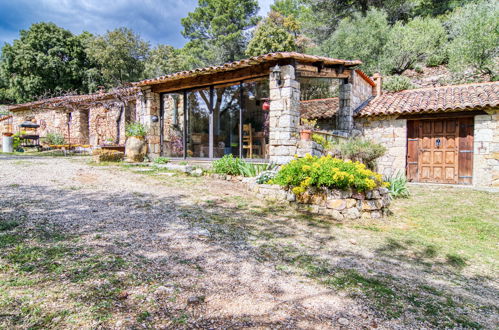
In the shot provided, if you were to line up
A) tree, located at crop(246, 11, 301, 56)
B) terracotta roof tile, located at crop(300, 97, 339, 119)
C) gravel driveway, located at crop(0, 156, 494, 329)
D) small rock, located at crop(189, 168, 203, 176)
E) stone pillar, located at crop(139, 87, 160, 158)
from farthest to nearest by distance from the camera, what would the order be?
tree, located at crop(246, 11, 301, 56)
terracotta roof tile, located at crop(300, 97, 339, 119)
stone pillar, located at crop(139, 87, 160, 158)
small rock, located at crop(189, 168, 203, 176)
gravel driveway, located at crop(0, 156, 494, 329)

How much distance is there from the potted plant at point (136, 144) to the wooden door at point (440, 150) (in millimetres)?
9065

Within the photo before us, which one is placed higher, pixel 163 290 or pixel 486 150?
pixel 486 150

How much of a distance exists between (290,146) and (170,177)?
3114 millimetres

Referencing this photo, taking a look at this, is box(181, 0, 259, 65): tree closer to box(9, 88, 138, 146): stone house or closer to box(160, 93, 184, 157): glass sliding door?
box(9, 88, 138, 146): stone house

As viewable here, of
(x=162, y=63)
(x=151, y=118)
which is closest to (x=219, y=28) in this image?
(x=162, y=63)

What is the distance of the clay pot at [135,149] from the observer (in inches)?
391

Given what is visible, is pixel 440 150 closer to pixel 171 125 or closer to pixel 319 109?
pixel 319 109

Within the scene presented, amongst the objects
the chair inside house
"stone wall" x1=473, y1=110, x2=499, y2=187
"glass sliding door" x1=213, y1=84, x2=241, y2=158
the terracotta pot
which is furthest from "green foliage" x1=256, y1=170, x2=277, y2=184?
"stone wall" x1=473, y1=110, x2=499, y2=187

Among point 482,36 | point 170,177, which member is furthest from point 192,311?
point 482,36

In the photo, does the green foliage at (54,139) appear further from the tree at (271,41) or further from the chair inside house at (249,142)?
the chair inside house at (249,142)

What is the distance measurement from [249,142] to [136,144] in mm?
3838

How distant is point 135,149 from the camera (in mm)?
9953

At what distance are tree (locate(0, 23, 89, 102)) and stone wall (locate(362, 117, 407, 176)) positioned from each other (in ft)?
76.6

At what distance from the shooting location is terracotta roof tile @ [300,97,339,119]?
11.1m
